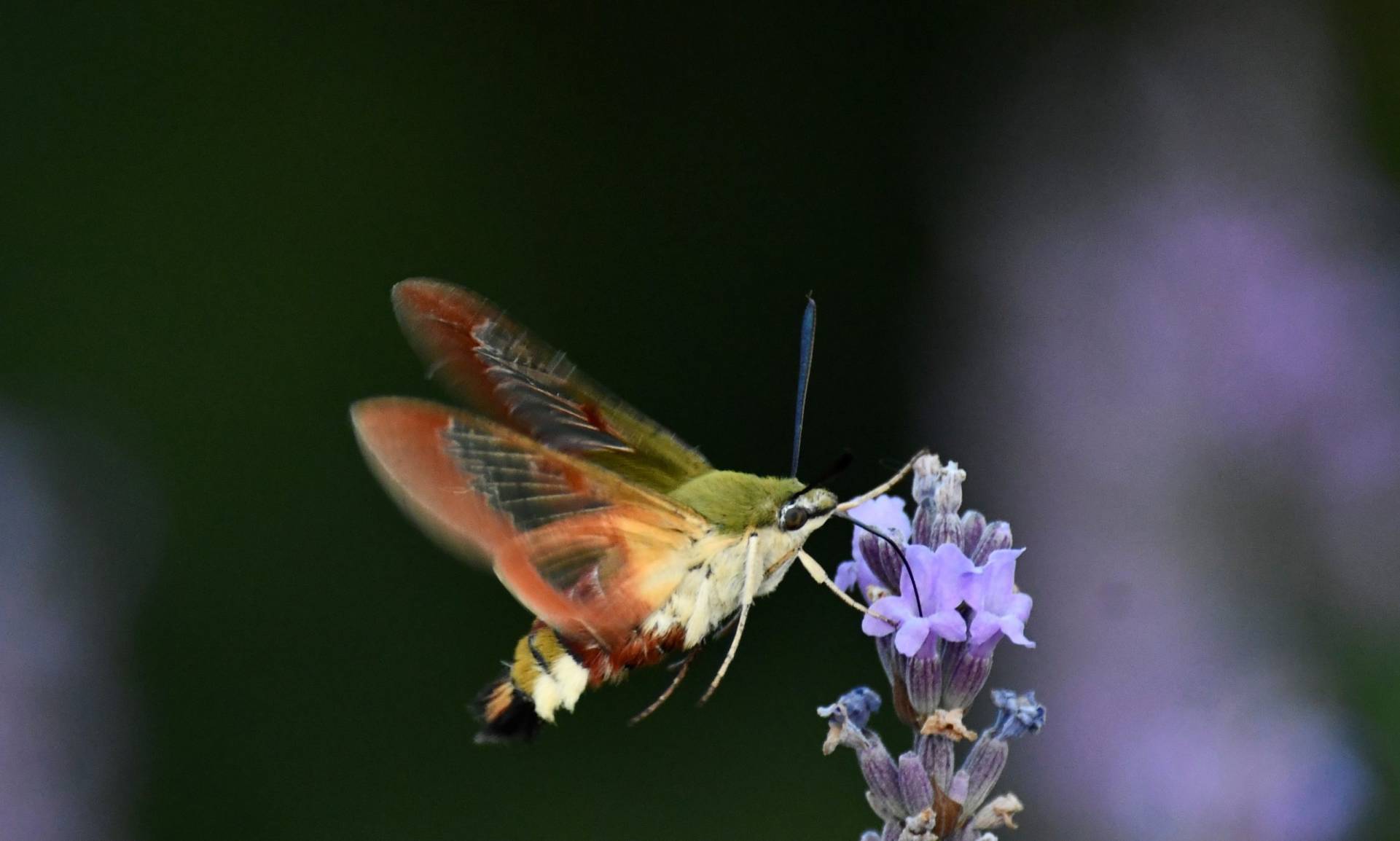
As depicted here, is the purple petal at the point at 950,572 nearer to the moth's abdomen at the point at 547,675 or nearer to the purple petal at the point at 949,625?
the purple petal at the point at 949,625


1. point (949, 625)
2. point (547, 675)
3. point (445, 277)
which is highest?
point (445, 277)

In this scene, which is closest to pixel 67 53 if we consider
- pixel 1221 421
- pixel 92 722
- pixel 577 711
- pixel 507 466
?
pixel 92 722

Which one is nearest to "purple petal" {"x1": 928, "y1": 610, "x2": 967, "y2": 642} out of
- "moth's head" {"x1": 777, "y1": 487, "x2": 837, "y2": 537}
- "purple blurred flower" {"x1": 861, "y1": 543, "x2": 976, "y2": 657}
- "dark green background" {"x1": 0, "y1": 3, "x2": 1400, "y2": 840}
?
"purple blurred flower" {"x1": 861, "y1": 543, "x2": 976, "y2": 657}

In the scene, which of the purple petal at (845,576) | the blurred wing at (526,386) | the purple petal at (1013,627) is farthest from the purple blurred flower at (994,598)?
the blurred wing at (526,386)

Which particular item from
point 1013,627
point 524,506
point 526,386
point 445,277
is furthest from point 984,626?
point 445,277

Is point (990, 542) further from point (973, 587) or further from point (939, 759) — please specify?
point (939, 759)

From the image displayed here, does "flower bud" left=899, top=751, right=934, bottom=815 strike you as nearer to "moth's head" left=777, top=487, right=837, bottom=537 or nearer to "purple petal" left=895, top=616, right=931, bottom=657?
"purple petal" left=895, top=616, right=931, bottom=657
